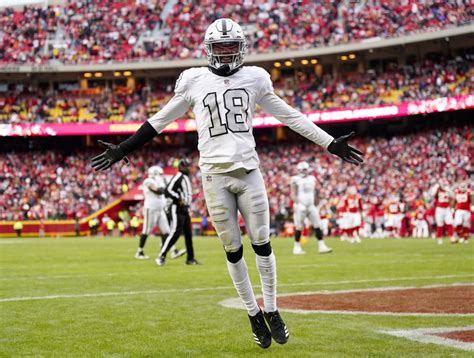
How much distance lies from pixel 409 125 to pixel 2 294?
33772 mm

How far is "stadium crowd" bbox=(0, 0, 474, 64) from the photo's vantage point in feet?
139

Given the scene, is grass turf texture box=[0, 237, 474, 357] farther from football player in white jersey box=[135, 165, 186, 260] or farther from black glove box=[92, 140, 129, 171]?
football player in white jersey box=[135, 165, 186, 260]

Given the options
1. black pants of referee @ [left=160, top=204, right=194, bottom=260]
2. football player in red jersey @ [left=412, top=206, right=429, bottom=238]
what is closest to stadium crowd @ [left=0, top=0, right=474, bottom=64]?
football player in red jersey @ [left=412, top=206, right=429, bottom=238]

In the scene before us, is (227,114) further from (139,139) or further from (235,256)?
(235,256)

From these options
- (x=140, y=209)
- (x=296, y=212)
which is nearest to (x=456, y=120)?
(x=140, y=209)

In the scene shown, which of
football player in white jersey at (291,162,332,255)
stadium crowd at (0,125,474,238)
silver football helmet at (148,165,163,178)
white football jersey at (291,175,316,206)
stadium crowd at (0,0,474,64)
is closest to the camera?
silver football helmet at (148,165,163,178)

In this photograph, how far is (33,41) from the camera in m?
50.7

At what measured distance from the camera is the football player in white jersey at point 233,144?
595 cm

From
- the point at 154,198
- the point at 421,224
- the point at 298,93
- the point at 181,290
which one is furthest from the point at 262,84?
the point at 298,93

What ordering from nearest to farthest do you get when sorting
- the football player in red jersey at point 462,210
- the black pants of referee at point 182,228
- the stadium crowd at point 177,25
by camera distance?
the black pants of referee at point 182,228
the football player in red jersey at point 462,210
the stadium crowd at point 177,25

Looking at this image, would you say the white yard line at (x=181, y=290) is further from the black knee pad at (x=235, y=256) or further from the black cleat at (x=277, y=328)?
the black cleat at (x=277, y=328)

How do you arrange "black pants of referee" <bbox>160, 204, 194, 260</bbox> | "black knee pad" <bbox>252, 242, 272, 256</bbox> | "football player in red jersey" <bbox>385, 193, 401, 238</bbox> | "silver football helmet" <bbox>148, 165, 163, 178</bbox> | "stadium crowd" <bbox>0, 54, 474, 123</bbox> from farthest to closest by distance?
"stadium crowd" <bbox>0, 54, 474, 123</bbox> < "football player in red jersey" <bbox>385, 193, 401, 238</bbox> < "silver football helmet" <bbox>148, 165, 163, 178</bbox> < "black pants of referee" <bbox>160, 204, 194, 260</bbox> < "black knee pad" <bbox>252, 242, 272, 256</bbox>

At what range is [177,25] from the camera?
49062 mm

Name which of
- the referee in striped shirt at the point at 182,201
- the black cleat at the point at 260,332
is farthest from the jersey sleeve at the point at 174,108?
the referee in striped shirt at the point at 182,201
